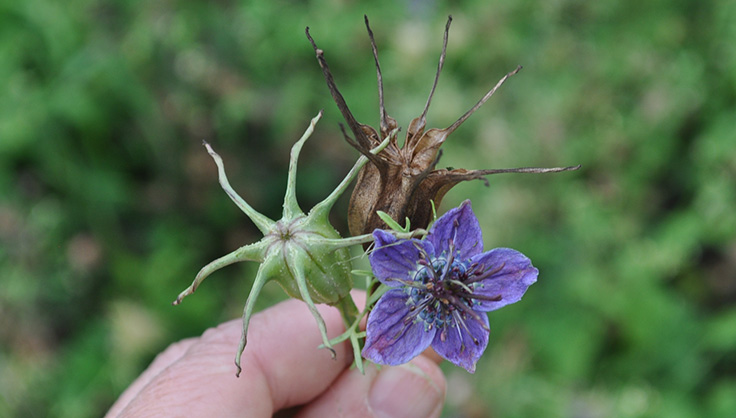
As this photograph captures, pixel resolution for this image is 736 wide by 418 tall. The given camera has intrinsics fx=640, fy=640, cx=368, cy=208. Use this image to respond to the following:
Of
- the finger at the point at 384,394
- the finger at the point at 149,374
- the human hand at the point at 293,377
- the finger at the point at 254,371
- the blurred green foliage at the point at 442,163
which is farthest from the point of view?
the blurred green foliage at the point at 442,163

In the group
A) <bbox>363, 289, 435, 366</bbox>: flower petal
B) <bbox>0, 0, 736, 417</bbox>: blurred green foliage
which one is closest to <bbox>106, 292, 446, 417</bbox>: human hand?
→ <bbox>363, 289, 435, 366</bbox>: flower petal

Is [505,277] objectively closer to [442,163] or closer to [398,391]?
[398,391]

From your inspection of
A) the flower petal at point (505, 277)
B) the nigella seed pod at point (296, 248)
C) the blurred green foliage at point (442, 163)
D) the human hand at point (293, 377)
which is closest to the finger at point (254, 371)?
the human hand at point (293, 377)

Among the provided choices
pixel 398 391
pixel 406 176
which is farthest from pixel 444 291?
pixel 398 391

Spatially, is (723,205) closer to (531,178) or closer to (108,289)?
(531,178)

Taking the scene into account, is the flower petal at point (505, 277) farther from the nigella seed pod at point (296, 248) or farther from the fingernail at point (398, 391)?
the fingernail at point (398, 391)

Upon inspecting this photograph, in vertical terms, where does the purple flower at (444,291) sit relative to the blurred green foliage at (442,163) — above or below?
above

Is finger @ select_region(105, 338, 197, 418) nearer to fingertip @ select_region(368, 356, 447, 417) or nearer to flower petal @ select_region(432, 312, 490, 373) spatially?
fingertip @ select_region(368, 356, 447, 417)
